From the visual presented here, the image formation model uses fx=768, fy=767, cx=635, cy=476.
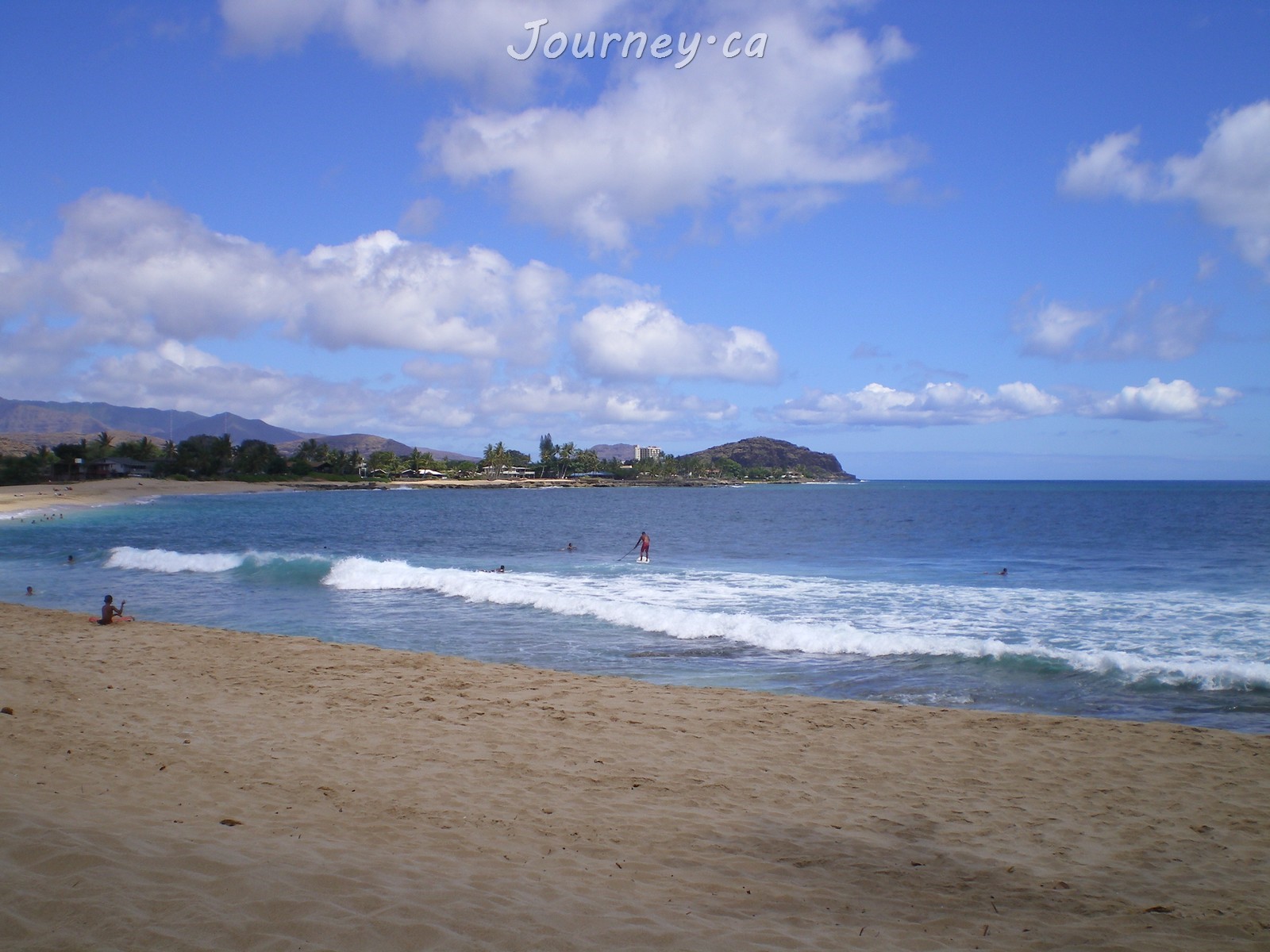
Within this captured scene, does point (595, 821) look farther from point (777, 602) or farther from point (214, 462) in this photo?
point (214, 462)

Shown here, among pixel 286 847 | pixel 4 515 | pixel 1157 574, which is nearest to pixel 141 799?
pixel 286 847

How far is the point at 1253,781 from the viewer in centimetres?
805

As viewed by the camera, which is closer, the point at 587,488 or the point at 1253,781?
the point at 1253,781

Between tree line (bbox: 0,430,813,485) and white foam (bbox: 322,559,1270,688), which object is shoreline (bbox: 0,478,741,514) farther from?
white foam (bbox: 322,559,1270,688)

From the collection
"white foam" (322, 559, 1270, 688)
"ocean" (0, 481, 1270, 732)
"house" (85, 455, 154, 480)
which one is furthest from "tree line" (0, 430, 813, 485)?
"white foam" (322, 559, 1270, 688)

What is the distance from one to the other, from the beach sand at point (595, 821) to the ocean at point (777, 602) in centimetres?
257

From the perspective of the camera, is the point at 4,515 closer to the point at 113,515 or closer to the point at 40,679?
the point at 113,515

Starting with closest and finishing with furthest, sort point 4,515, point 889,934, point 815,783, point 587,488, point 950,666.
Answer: point 889,934
point 815,783
point 950,666
point 4,515
point 587,488

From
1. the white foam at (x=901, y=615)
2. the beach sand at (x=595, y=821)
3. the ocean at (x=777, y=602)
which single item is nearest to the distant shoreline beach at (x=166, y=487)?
the ocean at (x=777, y=602)

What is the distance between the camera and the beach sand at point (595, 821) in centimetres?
446

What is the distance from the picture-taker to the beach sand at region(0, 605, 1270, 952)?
4.46 meters

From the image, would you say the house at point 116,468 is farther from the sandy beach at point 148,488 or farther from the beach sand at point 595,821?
the beach sand at point 595,821

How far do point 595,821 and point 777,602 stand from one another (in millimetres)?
14871

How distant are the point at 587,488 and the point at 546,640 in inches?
6233
